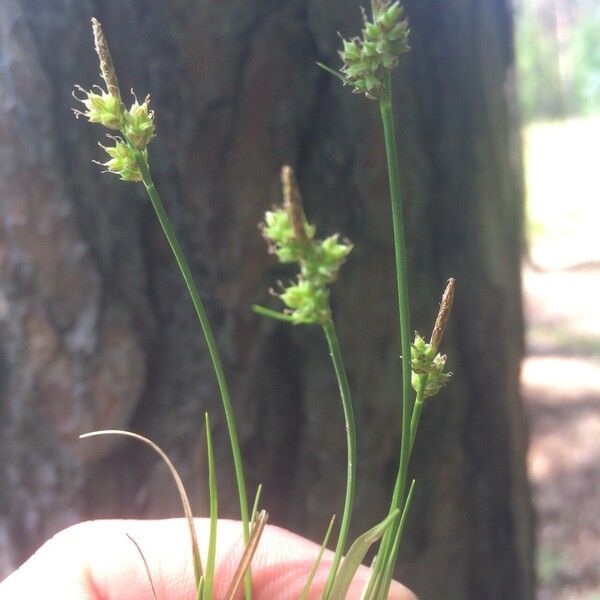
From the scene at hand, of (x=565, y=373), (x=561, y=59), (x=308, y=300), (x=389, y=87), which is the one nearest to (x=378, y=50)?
(x=389, y=87)

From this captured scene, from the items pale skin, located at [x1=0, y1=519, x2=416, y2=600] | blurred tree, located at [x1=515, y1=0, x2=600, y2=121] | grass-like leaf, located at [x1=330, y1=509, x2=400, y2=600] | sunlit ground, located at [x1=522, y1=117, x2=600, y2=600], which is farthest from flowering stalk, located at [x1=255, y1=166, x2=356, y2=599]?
blurred tree, located at [x1=515, y1=0, x2=600, y2=121]

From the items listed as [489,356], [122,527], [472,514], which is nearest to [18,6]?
[122,527]

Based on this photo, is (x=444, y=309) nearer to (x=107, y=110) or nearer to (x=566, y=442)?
(x=107, y=110)

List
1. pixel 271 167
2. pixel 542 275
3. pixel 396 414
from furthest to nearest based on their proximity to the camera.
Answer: pixel 542 275 → pixel 396 414 → pixel 271 167

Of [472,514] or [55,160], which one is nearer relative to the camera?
[55,160]

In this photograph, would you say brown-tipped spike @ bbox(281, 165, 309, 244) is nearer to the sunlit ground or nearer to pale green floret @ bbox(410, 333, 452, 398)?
pale green floret @ bbox(410, 333, 452, 398)

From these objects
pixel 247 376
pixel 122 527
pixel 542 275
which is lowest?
pixel 542 275

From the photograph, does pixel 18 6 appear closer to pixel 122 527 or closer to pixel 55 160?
pixel 55 160

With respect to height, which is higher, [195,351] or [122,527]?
[195,351]
